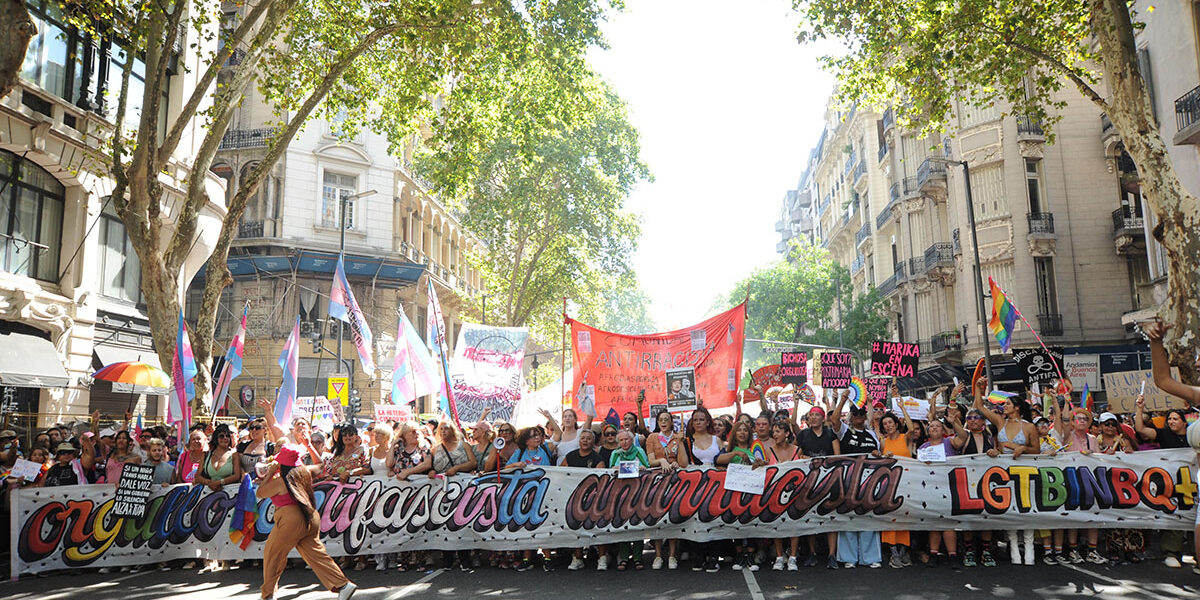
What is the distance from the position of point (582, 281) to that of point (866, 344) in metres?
16.6

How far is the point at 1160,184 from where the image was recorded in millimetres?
13164

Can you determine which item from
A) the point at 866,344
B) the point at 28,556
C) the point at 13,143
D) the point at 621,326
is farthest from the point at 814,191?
the point at 28,556

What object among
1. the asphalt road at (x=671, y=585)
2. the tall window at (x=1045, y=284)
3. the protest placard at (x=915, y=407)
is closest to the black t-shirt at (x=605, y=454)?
the asphalt road at (x=671, y=585)

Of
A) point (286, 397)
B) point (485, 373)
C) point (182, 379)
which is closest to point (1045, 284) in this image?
point (485, 373)

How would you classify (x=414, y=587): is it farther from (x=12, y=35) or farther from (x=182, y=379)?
(x=12, y=35)

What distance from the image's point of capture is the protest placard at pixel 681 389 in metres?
12.8

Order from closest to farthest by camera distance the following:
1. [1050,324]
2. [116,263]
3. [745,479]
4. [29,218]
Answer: [745,479]
[29,218]
[116,263]
[1050,324]

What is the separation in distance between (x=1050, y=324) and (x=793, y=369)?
16.1 m

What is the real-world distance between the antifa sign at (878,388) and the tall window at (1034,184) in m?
17.1

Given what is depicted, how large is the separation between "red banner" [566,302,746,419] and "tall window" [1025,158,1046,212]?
2324 centimetres

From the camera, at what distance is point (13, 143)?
1673 centimetres

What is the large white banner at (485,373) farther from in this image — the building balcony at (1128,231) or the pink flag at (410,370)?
the building balcony at (1128,231)

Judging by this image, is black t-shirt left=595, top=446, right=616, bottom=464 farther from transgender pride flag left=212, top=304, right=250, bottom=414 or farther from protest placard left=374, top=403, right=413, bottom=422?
protest placard left=374, top=403, right=413, bottom=422

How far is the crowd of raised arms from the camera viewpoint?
9.32 meters
